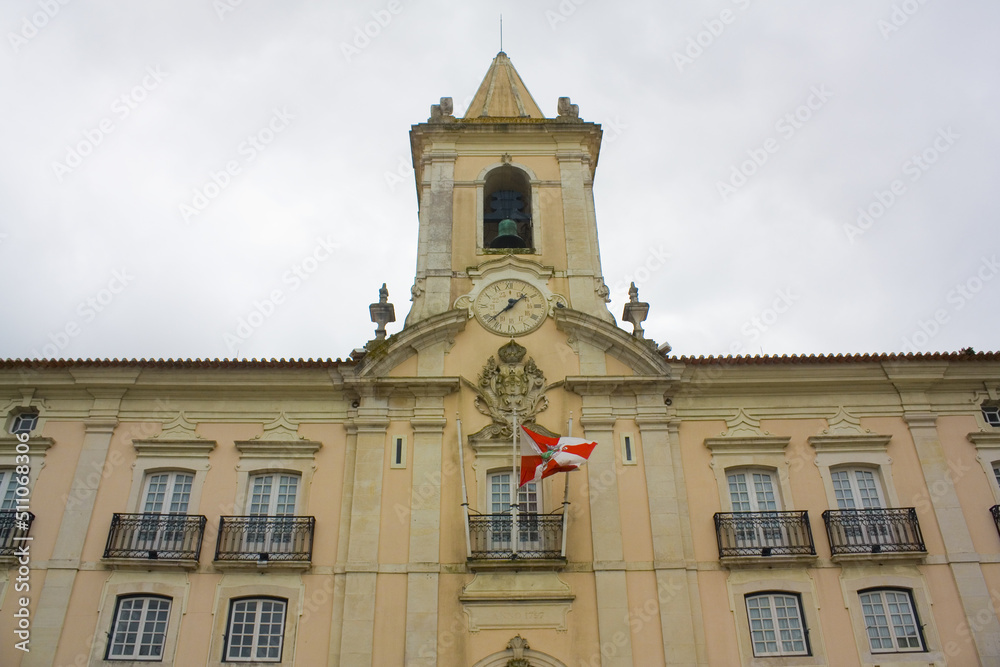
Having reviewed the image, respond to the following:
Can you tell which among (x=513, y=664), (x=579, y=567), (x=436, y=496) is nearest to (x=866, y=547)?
(x=579, y=567)

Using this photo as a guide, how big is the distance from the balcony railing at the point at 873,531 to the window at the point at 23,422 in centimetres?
1419

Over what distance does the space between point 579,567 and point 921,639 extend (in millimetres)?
5466

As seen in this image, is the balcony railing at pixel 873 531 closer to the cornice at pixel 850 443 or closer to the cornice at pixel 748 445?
the cornice at pixel 850 443

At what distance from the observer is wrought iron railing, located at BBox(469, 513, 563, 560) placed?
43.3ft

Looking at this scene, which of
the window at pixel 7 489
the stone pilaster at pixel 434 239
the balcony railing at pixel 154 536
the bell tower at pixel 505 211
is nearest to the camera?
the balcony railing at pixel 154 536

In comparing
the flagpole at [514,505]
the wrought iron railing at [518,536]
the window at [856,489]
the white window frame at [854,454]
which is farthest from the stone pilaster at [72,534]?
the window at [856,489]

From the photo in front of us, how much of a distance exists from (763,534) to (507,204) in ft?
30.6

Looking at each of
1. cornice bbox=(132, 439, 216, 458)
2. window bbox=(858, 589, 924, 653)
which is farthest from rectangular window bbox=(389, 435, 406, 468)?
window bbox=(858, 589, 924, 653)

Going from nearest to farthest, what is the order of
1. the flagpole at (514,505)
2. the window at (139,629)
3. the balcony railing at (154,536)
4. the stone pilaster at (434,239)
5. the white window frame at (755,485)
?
the window at (139,629) → the flagpole at (514,505) → the balcony railing at (154,536) → the white window frame at (755,485) → the stone pilaster at (434,239)

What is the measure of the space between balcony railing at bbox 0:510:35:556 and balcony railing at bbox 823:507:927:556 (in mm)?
13453

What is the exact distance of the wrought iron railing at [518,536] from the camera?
43.3 feet

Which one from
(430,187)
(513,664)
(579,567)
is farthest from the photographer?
(430,187)

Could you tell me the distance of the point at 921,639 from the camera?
41.7 ft

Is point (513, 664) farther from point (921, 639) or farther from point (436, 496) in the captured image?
point (921, 639)
